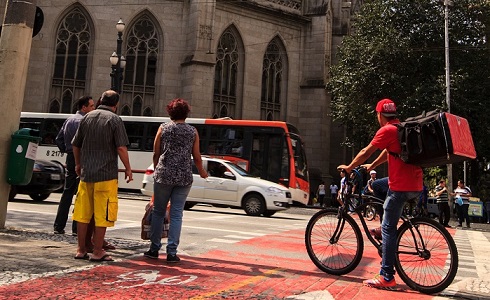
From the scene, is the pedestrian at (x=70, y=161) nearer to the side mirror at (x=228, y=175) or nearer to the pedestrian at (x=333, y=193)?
the side mirror at (x=228, y=175)

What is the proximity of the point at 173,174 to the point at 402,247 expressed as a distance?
8.05 feet

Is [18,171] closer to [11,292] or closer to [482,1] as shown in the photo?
[11,292]

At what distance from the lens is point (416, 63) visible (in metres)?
24.5

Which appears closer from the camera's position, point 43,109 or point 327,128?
point 43,109

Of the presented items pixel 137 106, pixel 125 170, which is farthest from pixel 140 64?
pixel 125 170

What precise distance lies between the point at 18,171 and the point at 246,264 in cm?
342

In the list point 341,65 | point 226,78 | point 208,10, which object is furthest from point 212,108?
point 341,65

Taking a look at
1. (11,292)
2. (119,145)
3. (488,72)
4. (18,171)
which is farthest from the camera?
(488,72)

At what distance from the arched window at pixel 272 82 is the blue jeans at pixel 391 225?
25103mm

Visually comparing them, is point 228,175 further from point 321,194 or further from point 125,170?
point 321,194

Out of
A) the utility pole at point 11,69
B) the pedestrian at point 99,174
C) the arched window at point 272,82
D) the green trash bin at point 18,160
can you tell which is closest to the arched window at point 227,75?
the arched window at point 272,82

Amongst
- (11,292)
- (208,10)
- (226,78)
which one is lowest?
(11,292)

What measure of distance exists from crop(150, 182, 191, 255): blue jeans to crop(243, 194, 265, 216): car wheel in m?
8.99

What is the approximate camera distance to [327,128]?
30516 mm
